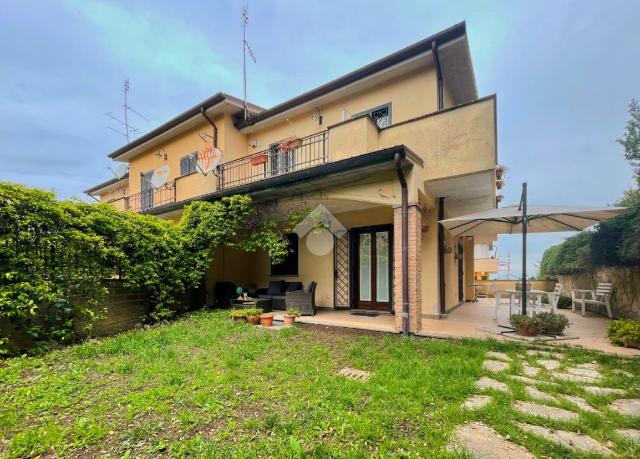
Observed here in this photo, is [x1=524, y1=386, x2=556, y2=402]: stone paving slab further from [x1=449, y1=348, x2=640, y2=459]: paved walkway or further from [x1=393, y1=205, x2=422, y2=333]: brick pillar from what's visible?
[x1=393, y1=205, x2=422, y2=333]: brick pillar

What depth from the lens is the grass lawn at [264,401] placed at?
8.95 ft

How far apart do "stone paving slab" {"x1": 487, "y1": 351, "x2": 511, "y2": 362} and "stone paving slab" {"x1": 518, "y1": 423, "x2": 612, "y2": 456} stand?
7.38ft

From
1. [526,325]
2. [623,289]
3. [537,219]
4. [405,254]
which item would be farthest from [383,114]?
[623,289]

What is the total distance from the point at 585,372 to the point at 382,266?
226 inches

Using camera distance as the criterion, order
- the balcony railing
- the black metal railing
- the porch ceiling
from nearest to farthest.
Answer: the porch ceiling, the balcony railing, the black metal railing

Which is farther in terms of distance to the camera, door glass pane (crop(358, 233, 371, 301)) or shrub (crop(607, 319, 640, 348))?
door glass pane (crop(358, 233, 371, 301))

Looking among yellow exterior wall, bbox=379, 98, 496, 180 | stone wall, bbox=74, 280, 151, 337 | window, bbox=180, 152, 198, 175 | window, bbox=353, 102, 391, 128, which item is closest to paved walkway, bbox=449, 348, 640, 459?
yellow exterior wall, bbox=379, 98, 496, 180

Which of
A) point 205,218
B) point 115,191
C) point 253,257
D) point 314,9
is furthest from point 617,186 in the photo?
point 115,191

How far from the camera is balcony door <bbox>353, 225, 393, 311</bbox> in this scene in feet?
→ 31.9

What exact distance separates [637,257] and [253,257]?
1186cm

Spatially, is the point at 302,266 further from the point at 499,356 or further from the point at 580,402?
the point at 580,402

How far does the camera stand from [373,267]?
392 inches

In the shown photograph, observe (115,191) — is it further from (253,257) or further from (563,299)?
(563,299)

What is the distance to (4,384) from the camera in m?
4.05
